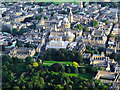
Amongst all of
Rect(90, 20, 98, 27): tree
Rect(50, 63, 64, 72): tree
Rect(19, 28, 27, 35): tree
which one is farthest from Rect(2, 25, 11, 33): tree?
Rect(50, 63, 64, 72): tree

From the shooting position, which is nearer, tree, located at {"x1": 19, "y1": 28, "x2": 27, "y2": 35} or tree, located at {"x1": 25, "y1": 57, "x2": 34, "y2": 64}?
tree, located at {"x1": 25, "y1": 57, "x2": 34, "y2": 64}

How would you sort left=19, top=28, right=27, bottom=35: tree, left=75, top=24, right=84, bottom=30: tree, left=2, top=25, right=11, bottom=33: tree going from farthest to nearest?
left=2, top=25, right=11, bottom=33: tree, left=75, top=24, right=84, bottom=30: tree, left=19, top=28, right=27, bottom=35: tree

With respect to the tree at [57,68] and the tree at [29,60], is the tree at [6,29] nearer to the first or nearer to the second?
the tree at [29,60]

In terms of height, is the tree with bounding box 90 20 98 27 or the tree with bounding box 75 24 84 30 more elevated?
the tree with bounding box 90 20 98 27

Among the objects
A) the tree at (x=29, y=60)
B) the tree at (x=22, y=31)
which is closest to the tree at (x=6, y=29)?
the tree at (x=22, y=31)

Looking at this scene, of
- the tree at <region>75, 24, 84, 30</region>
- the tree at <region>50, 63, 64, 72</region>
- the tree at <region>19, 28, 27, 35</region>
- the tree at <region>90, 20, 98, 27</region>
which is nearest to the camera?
the tree at <region>50, 63, 64, 72</region>

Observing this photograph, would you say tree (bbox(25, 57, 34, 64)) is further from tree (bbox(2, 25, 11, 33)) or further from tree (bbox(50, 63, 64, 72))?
tree (bbox(2, 25, 11, 33))

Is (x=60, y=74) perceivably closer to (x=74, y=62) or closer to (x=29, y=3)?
(x=74, y=62)

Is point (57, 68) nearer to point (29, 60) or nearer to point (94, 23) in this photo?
point (29, 60)

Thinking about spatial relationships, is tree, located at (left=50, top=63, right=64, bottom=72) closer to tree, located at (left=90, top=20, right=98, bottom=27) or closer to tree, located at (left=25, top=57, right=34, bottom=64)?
tree, located at (left=25, top=57, right=34, bottom=64)

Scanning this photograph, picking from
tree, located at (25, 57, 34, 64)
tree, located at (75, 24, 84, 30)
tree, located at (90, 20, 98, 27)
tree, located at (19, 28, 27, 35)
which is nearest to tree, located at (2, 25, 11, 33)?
tree, located at (19, 28, 27, 35)

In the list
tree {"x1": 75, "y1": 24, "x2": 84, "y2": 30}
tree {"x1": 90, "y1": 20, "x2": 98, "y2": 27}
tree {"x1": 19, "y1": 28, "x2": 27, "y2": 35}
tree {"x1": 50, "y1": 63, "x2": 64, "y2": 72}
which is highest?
tree {"x1": 90, "y1": 20, "x2": 98, "y2": 27}

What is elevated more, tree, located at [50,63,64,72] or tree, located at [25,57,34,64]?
tree, located at [25,57,34,64]
